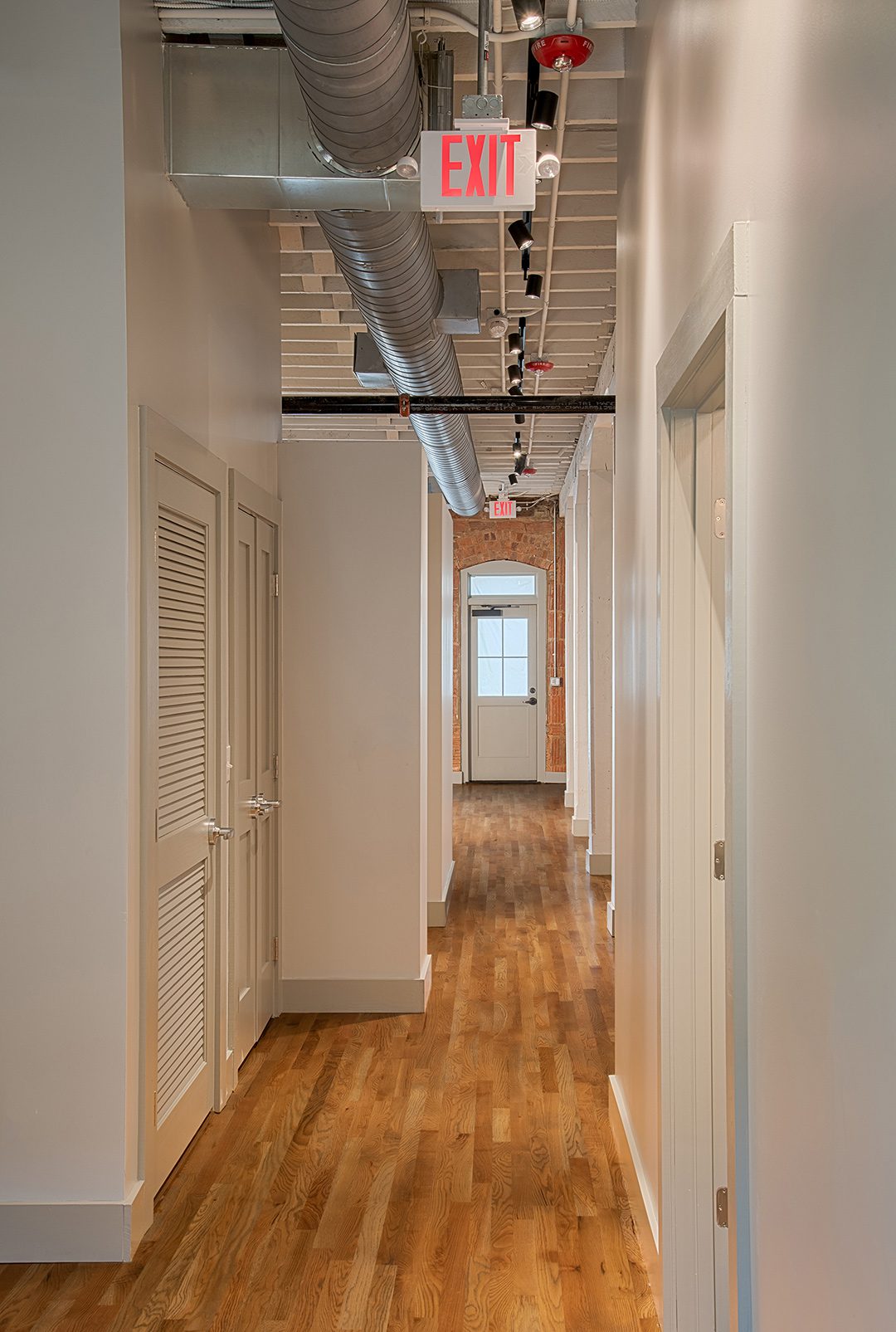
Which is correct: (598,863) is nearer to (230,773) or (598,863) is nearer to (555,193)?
(230,773)

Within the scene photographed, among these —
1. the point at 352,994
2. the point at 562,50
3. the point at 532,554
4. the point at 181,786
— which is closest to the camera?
the point at 562,50

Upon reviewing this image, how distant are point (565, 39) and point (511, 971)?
4.54m

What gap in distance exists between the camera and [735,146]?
1873 mm

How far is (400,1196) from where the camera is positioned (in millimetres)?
3465

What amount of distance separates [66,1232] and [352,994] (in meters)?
2.30

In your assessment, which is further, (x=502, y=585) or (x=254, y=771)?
(x=502, y=585)

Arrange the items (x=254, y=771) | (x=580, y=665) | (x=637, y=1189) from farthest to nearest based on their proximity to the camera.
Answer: (x=580, y=665), (x=254, y=771), (x=637, y=1189)

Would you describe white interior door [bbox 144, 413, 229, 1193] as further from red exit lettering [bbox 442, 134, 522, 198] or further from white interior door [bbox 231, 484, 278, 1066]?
red exit lettering [bbox 442, 134, 522, 198]

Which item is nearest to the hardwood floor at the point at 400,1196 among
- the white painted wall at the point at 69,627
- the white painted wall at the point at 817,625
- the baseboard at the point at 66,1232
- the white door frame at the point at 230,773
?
the baseboard at the point at 66,1232

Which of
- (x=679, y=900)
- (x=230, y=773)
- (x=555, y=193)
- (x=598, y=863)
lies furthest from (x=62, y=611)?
(x=598, y=863)

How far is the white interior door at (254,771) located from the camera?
4.46 metres

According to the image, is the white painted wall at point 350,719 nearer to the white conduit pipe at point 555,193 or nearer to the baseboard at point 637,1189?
the white conduit pipe at point 555,193

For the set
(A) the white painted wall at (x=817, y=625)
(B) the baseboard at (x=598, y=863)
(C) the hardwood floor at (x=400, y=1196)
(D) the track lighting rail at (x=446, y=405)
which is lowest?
(C) the hardwood floor at (x=400, y=1196)

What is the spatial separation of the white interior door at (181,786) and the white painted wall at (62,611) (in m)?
0.16
